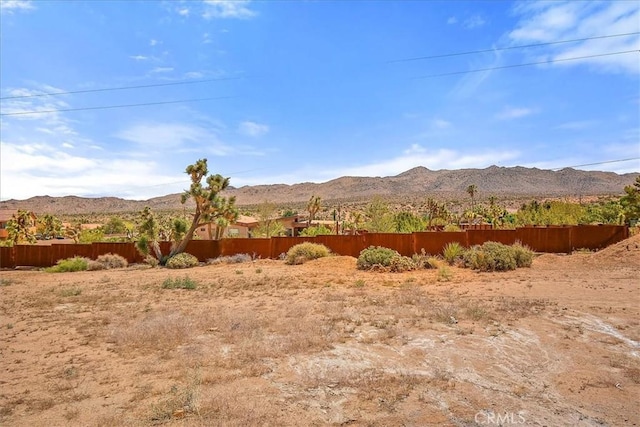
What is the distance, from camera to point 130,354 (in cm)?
880

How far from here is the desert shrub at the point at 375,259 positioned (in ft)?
74.4

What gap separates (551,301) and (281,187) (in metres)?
167

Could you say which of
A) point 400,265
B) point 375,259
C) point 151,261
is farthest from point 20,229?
point 400,265

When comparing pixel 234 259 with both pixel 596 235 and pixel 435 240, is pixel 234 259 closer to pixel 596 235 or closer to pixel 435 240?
pixel 435 240

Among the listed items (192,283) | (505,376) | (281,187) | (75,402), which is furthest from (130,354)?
(281,187)

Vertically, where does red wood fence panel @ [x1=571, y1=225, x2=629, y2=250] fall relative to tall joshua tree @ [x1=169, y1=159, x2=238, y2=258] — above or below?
below

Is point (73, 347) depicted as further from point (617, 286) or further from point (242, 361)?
point (617, 286)

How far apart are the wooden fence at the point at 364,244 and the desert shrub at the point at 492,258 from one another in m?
4.09

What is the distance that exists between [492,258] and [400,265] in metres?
4.34

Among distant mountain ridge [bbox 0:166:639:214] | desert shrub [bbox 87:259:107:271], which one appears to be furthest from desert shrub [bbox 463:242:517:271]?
distant mountain ridge [bbox 0:166:639:214]

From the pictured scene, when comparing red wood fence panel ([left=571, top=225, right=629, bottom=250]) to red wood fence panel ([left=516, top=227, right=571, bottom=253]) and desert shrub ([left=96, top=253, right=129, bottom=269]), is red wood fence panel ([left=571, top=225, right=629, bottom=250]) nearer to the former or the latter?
red wood fence panel ([left=516, top=227, right=571, bottom=253])

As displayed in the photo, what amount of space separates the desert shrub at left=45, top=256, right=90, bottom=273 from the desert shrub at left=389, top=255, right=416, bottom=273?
21091 mm

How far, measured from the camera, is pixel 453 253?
23719 mm

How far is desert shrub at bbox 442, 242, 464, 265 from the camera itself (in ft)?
77.4
